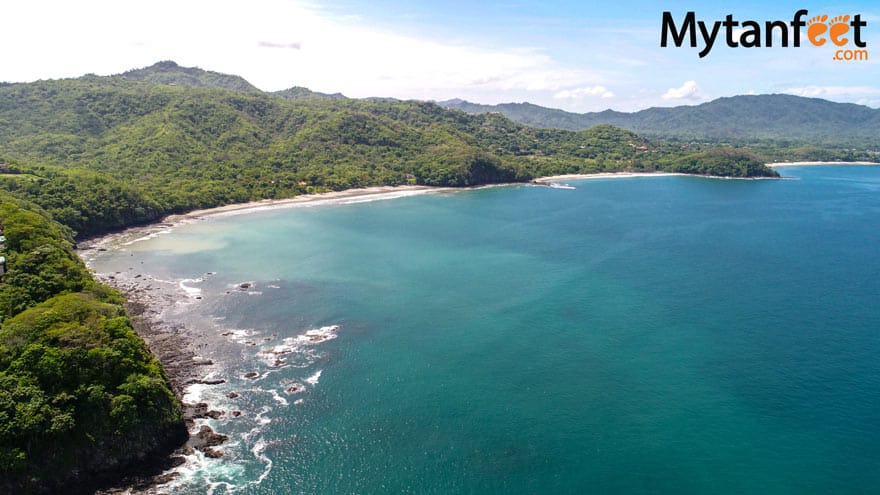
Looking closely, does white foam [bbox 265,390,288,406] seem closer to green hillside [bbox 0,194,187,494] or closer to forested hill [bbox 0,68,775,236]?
green hillside [bbox 0,194,187,494]

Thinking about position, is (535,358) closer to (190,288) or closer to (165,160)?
(190,288)

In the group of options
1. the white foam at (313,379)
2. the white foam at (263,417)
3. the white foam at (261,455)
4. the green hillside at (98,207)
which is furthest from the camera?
the white foam at (313,379)

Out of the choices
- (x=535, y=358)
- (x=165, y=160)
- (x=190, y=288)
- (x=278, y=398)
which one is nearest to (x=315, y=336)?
(x=278, y=398)

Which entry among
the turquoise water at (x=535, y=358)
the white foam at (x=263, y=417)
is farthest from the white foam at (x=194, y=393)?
the white foam at (x=263, y=417)

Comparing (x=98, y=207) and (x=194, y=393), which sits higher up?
(x=98, y=207)

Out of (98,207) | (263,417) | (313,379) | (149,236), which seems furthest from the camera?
(149,236)

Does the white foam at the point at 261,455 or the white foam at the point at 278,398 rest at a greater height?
the white foam at the point at 278,398

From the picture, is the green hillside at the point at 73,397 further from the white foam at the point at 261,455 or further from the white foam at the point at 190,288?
the white foam at the point at 190,288

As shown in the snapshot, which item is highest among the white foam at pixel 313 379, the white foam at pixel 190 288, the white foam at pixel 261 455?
the white foam at pixel 190 288

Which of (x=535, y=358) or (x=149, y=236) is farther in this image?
(x=149, y=236)
